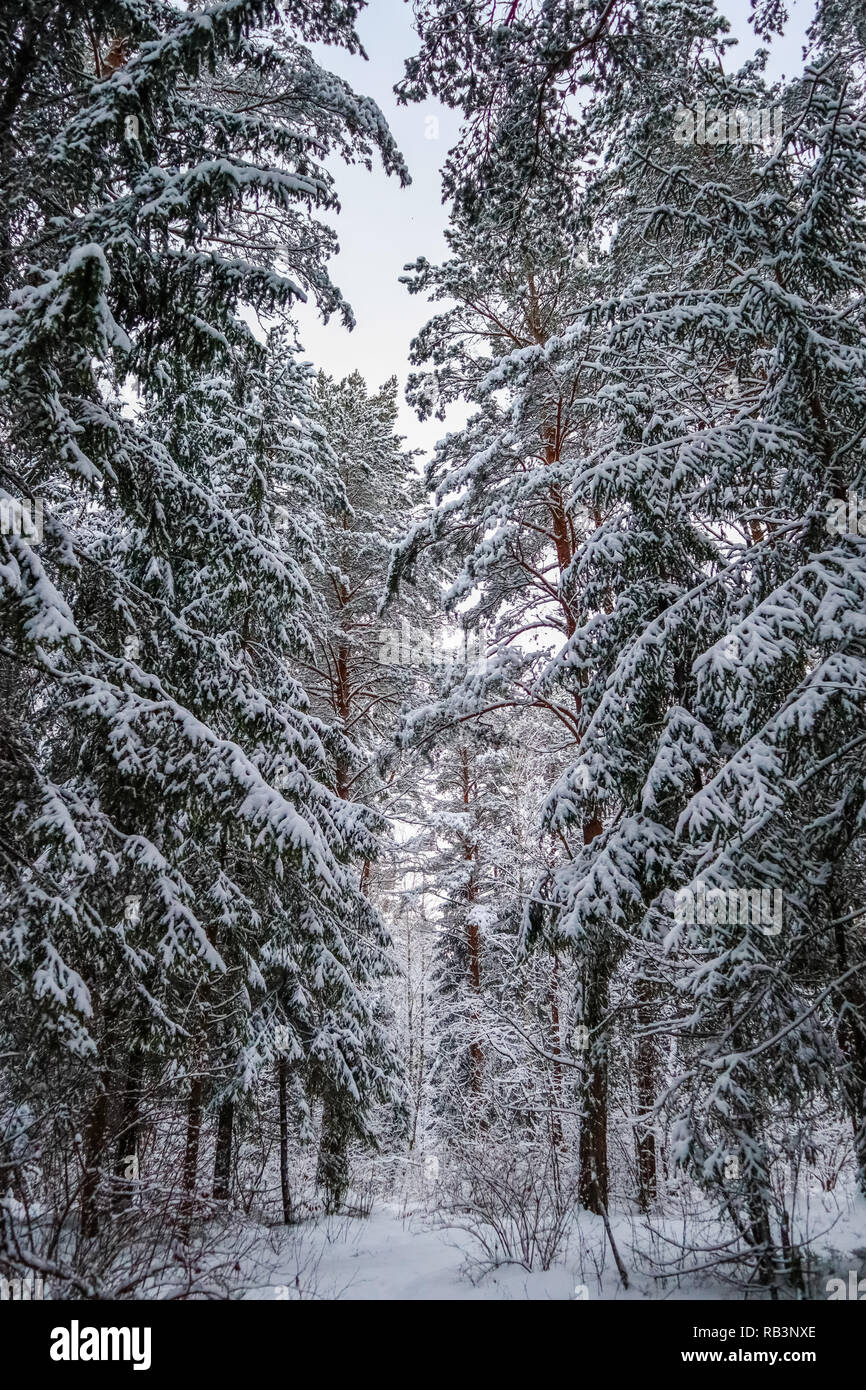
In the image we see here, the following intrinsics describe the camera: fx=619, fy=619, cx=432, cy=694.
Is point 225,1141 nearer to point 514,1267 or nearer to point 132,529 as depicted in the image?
point 514,1267

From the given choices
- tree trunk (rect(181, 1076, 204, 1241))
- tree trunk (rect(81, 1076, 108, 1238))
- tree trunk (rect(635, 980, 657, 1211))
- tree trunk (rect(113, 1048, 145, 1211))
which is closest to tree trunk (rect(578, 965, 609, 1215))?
tree trunk (rect(635, 980, 657, 1211))

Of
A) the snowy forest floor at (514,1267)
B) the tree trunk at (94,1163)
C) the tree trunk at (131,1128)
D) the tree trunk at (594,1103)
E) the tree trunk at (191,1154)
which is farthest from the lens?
the tree trunk at (594,1103)

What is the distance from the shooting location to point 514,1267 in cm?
444

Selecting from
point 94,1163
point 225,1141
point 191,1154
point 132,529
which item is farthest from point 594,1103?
point 132,529

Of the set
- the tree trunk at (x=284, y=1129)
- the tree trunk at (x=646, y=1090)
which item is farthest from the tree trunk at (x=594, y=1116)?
the tree trunk at (x=284, y=1129)

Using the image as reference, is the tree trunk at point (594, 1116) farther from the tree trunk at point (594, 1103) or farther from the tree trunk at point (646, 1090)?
the tree trunk at point (646, 1090)

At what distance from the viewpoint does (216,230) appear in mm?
4441

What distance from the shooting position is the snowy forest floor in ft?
12.3

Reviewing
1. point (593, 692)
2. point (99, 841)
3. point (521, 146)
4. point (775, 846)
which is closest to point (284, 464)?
point (521, 146)

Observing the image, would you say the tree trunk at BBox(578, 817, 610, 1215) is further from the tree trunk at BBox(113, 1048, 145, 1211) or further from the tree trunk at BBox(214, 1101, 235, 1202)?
the tree trunk at BBox(113, 1048, 145, 1211)

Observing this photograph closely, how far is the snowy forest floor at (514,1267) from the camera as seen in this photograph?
3.74 meters

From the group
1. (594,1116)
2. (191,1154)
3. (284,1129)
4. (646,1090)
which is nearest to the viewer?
(191,1154)
